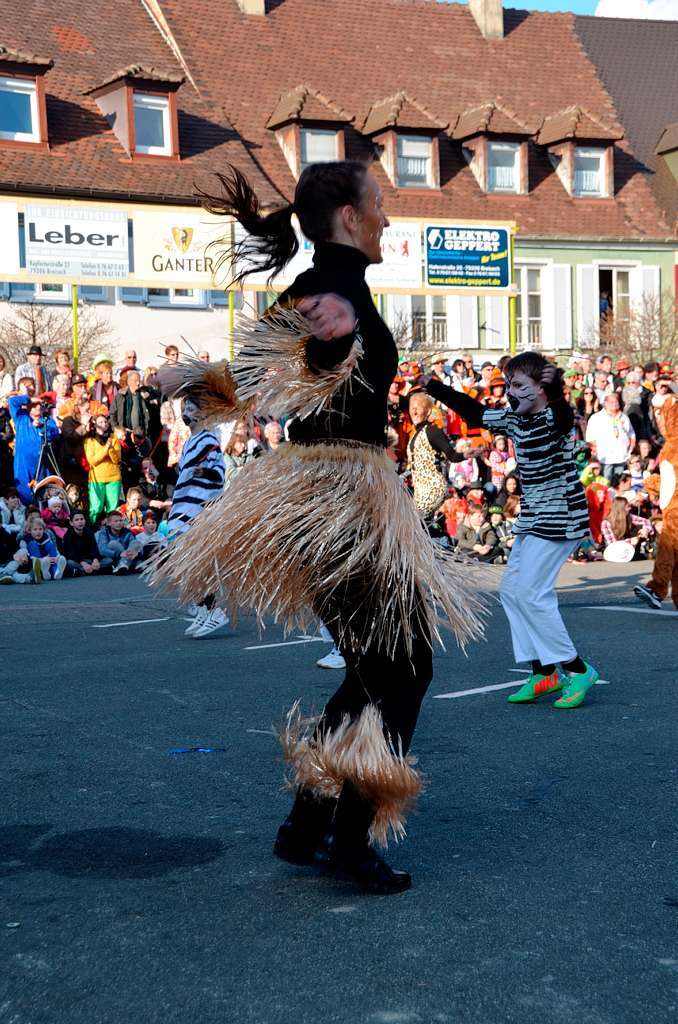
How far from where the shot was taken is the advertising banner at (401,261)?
27547 millimetres

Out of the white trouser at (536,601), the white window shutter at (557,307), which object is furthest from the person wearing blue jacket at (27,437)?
the white window shutter at (557,307)

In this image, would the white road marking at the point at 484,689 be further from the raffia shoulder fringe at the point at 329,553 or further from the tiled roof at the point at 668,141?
the tiled roof at the point at 668,141

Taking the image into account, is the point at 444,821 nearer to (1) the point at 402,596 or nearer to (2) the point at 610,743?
(1) the point at 402,596

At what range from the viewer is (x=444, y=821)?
4.79 metres

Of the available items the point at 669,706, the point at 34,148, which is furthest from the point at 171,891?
the point at 34,148

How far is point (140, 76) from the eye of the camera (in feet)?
109

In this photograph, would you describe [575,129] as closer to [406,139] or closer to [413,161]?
[413,161]

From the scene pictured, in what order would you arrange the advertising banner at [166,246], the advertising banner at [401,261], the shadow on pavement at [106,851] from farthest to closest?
the advertising banner at [401,261]
the advertising banner at [166,246]
the shadow on pavement at [106,851]

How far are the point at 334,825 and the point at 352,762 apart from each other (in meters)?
0.21

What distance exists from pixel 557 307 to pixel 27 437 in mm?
25942

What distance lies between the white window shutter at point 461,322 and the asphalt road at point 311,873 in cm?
3102

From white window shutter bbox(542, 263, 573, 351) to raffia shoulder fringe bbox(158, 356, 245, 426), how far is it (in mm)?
36528


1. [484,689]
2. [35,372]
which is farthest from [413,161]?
[484,689]

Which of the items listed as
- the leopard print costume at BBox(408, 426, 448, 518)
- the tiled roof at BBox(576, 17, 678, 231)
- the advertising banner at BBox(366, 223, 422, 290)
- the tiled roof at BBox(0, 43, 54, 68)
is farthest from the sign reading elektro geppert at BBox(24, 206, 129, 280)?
the tiled roof at BBox(576, 17, 678, 231)
